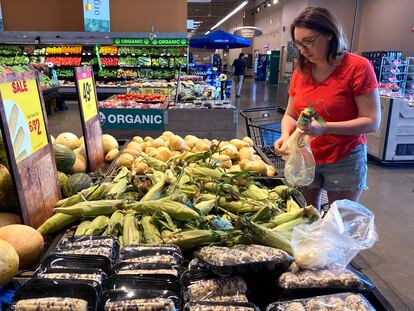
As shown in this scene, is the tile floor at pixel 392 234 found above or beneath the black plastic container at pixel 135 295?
beneath

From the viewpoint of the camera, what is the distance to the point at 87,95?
245 cm

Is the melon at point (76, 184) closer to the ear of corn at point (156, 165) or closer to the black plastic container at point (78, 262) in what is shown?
the ear of corn at point (156, 165)

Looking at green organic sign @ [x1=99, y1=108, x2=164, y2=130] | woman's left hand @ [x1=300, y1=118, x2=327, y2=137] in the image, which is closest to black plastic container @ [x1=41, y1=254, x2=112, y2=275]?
woman's left hand @ [x1=300, y1=118, x2=327, y2=137]

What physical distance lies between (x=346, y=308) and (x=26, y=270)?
1.07 metres

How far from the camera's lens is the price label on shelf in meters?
2.33

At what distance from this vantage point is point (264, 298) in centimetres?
111

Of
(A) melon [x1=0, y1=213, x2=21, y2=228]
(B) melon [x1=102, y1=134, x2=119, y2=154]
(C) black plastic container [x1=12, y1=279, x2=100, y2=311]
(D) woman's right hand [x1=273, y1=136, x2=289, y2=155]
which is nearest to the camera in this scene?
(C) black plastic container [x1=12, y1=279, x2=100, y2=311]

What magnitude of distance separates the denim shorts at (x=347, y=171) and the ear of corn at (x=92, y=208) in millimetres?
1312

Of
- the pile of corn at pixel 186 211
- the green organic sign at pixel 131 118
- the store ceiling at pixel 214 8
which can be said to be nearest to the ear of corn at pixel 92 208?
the pile of corn at pixel 186 211

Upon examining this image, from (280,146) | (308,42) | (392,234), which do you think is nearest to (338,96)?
(308,42)

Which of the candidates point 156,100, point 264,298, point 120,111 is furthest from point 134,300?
point 156,100

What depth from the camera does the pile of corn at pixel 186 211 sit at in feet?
4.21

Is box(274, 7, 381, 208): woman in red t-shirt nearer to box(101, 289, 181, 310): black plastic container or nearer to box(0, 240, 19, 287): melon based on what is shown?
box(101, 289, 181, 310): black plastic container

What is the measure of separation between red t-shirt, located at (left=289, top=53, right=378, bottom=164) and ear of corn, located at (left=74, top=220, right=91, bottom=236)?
139cm
